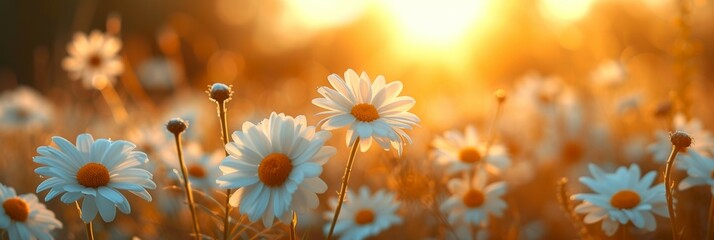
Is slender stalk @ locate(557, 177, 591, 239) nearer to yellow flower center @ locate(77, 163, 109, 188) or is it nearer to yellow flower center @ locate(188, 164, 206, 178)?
yellow flower center @ locate(77, 163, 109, 188)

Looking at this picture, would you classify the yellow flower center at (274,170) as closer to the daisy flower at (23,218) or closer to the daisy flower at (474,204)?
the daisy flower at (23,218)

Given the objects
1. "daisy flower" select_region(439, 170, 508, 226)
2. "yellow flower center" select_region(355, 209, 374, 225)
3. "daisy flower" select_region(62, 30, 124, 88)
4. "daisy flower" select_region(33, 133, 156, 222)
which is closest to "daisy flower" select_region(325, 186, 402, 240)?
"yellow flower center" select_region(355, 209, 374, 225)

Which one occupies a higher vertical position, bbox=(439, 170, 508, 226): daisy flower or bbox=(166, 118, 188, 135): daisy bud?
bbox=(439, 170, 508, 226): daisy flower

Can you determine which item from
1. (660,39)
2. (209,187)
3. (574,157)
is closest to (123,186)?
(209,187)

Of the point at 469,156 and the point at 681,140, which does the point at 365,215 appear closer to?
the point at 469,156

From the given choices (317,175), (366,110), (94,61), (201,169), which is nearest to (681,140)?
(366,110)

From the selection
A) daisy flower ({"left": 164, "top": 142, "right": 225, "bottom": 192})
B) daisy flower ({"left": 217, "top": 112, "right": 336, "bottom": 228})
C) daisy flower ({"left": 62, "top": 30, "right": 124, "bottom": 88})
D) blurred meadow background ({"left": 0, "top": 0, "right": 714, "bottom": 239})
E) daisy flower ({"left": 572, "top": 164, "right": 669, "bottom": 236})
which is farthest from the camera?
daisy flower ({"left": 62, "top": 30, "right": 124, "bottom": 88})

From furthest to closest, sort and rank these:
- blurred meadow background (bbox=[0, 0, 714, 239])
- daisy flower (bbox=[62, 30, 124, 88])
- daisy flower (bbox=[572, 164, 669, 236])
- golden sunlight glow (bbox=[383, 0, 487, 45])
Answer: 1. golden sunlight glow (bbox=[383, 0, 487, 45])
2. daisy flower (bbox=[62, 30, 124, 88])
3. blurred meadow background (bbox=[0, 0, 714, 239])
4. daisy flower (bbox=[572, 164, 669, 236])

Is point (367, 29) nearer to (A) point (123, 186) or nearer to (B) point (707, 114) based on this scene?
(B) point (707, 114)
